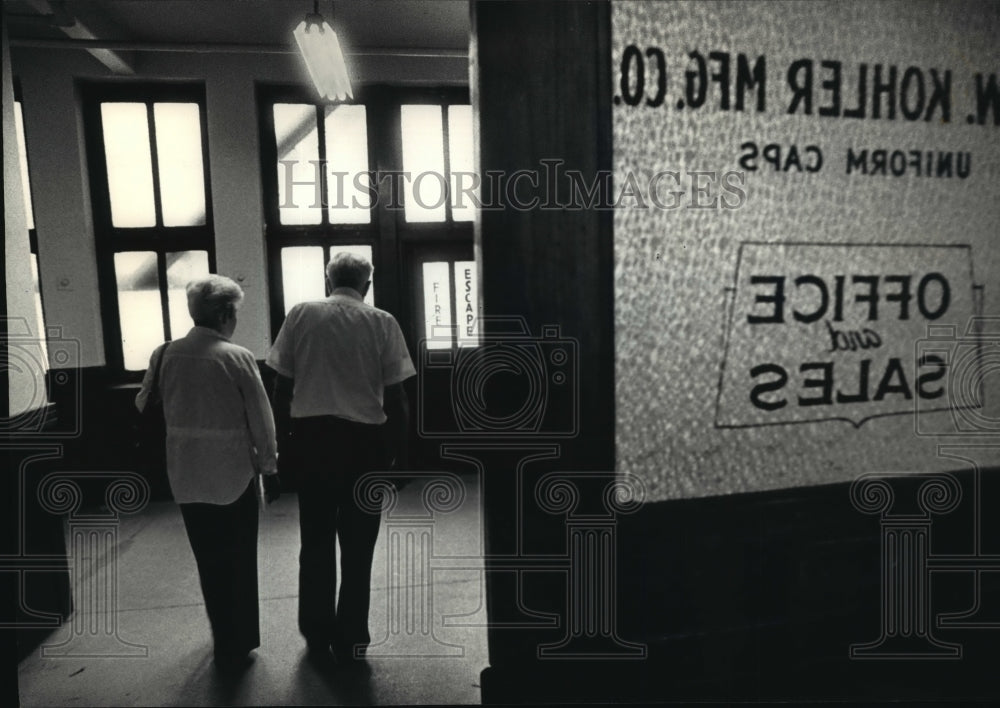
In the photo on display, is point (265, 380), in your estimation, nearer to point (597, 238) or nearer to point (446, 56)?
point (446, 56)

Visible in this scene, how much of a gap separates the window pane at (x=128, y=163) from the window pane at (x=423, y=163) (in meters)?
1.95

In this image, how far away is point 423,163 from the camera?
480cm

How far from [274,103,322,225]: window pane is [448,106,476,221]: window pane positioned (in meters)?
1.07

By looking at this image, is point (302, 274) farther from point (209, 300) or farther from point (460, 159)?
point (209, 300)

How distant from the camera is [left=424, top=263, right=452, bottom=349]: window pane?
485cm

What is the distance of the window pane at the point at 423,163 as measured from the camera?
187 inches

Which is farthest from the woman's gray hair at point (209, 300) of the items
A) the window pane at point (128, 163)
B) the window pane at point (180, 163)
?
the window pane at point (128, 163)

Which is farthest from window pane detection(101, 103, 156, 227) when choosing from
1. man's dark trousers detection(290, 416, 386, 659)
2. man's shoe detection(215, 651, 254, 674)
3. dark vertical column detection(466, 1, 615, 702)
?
dark vertical column detection(466, 1, 615, 702)

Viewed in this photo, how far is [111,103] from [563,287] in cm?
468

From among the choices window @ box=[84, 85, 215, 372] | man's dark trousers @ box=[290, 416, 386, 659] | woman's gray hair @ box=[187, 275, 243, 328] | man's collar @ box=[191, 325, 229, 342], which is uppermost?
window @ box=[84, 85, 215, 372]

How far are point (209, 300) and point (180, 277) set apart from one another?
9.33 ft

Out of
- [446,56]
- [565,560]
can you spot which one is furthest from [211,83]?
[565,560]

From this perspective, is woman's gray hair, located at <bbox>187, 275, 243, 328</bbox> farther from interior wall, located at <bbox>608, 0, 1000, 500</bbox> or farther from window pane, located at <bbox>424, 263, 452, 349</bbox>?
window pane, located at <bbox>424, 263, 452, 349</bbox>

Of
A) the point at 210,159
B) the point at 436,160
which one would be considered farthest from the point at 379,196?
the point at 210,159
